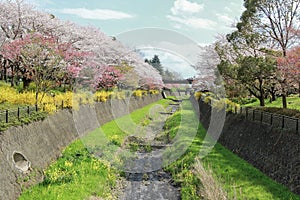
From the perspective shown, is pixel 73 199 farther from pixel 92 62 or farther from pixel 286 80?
pixel 92 62

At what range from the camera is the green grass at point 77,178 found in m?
10.9

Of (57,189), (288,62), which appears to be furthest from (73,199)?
(288,62)

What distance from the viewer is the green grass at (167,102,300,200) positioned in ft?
36.0

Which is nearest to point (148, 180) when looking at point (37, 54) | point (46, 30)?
point (37, 54)

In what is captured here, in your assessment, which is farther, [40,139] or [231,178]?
[40,139]

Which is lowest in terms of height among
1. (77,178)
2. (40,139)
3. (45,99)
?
(77,178)

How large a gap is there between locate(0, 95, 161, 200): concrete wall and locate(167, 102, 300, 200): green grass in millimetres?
6008

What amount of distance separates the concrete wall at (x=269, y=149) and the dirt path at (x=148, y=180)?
389cm

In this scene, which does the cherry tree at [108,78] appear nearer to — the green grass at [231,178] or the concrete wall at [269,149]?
the green grass at [231,178]

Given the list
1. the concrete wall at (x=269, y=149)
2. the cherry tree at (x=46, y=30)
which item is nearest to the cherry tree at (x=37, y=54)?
the cherry tree at (x=46, y=30)

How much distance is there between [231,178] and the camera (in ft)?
42.2

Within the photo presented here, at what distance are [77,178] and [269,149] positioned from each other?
26.9ft

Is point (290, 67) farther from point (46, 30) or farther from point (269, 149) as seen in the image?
point (46, 30)

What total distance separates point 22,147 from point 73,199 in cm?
297
